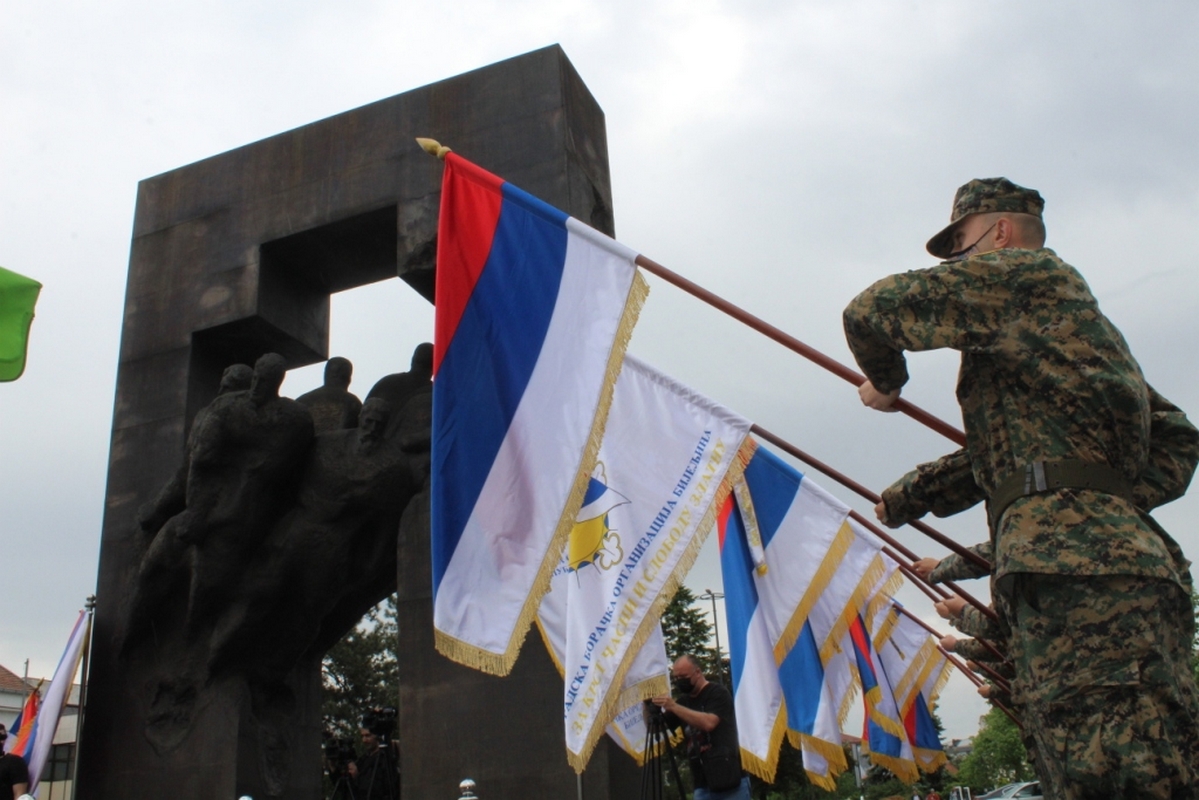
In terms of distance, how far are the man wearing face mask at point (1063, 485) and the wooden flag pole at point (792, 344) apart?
178 millimetres

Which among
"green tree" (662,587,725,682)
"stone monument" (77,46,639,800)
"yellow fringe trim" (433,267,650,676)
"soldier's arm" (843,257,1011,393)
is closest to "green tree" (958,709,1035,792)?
"green tree" (662,587,725,682)

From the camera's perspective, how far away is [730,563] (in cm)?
560

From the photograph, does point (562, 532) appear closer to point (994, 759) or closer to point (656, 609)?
point (656, 609)

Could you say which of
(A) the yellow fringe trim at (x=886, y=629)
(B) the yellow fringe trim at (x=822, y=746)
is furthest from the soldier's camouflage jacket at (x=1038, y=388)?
(A) the yellow fringe trim at (x=886, y=629)

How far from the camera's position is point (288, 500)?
673cm

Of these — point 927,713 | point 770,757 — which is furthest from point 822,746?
A: point 927,713

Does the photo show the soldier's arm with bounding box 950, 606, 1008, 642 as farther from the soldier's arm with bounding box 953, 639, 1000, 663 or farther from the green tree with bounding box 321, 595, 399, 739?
the green tree with bounding box 321, 595, 399, 739

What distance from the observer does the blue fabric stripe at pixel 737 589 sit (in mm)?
5516

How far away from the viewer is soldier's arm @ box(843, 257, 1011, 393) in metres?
2.62

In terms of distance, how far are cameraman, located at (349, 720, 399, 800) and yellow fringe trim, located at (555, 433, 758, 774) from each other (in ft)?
9.88

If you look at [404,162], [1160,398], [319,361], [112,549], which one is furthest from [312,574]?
[1160,398]

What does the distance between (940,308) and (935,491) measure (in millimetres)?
616

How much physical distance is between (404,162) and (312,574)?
2950 mm

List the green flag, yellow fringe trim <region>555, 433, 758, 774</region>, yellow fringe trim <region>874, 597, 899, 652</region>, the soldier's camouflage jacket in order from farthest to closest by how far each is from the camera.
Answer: yellow fringe trim <region>874, 597, 899, 652</region> → the green flag → yellow fringe trim <region>555, 433, 758, 774</region> → the soldier's camouflage jacket
